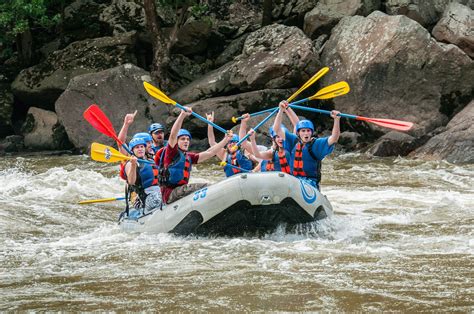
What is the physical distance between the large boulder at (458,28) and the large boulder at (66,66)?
670cm

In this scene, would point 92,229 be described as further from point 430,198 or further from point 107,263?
point 430,198

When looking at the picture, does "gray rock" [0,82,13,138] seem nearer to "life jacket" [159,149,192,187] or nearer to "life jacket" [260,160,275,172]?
"life jacket" [260,160,275,172]

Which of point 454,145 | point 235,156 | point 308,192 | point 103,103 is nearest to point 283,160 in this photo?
point 235,156

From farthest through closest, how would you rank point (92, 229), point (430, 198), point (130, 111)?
point (130, 111) → point (430, 198) → point (92, 229)

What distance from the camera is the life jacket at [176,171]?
728 cm

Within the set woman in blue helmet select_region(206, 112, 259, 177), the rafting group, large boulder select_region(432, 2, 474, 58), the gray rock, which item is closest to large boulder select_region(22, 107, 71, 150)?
the gray rock

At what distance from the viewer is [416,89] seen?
14422mm

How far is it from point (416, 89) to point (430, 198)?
5.25m

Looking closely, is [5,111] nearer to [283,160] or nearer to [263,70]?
[263,70]

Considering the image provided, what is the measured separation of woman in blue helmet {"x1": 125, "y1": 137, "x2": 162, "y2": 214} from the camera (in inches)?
300

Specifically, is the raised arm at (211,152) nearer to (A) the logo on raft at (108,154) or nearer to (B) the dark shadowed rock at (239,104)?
(A) the logo on raft at (108,154)

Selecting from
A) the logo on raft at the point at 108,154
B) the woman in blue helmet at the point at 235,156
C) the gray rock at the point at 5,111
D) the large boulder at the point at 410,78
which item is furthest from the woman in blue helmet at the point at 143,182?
the gray rock at the point at 5,111

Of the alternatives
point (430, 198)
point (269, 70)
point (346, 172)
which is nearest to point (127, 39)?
point (269, 70)

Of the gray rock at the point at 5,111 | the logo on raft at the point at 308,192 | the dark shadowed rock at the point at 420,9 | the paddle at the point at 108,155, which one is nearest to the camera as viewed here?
the logo on raft at the point at 308,192
